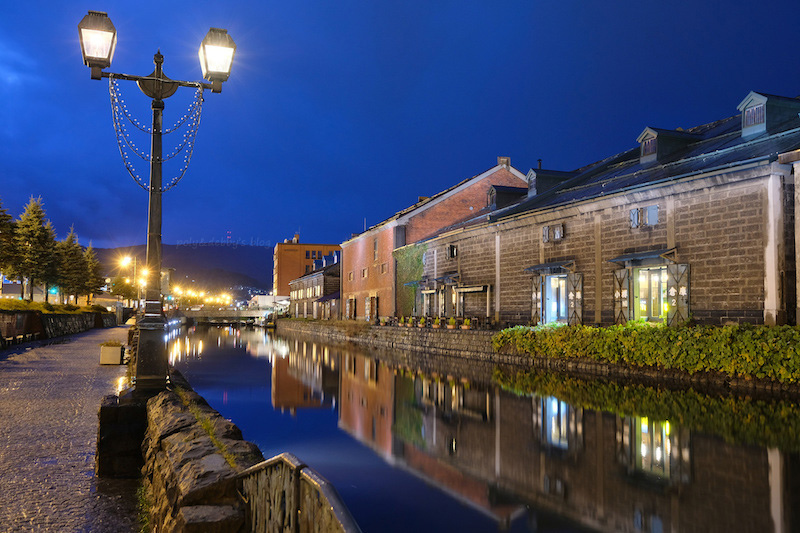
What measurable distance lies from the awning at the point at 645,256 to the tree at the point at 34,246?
4464 centimetres

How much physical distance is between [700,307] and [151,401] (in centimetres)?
1625

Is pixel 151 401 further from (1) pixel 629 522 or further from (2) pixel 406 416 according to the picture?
(1) pixel 629 522

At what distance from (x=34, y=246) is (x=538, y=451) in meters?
51.7

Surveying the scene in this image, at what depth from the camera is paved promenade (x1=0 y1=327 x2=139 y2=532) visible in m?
5.79

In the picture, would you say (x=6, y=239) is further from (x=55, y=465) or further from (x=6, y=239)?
(x=55, y=465)

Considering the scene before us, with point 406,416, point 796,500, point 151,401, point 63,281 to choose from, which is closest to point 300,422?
point 406,416

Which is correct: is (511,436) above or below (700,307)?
below

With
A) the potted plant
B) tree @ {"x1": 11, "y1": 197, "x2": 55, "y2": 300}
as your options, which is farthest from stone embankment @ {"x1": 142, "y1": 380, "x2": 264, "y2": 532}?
tree @ {"x1": 11, "y1": 197, "x2": 55, "y2": 300}

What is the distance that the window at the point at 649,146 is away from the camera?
2477 centimetres

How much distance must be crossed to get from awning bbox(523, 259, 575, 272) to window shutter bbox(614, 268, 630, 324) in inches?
102

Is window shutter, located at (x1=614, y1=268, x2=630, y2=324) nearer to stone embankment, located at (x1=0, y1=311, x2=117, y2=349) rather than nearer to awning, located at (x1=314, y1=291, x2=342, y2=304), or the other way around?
stone embankment, located at (x1=0, y1=311, x2=117, y2=349)

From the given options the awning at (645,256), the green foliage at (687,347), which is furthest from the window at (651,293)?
the green foliage at (687,347)

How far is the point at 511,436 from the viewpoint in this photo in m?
9.41

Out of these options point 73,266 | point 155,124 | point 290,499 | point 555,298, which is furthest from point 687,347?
point 73,266
